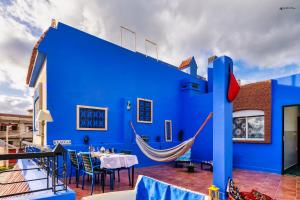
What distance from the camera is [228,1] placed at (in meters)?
4.53

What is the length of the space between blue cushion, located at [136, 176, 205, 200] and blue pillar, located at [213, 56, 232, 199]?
1316mm

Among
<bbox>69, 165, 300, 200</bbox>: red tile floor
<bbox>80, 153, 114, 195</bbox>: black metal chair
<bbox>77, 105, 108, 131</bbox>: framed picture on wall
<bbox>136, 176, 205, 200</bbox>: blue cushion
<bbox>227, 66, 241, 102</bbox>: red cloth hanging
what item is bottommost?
<bbox>69, 165, 300, 200</bbox>: red tile floor

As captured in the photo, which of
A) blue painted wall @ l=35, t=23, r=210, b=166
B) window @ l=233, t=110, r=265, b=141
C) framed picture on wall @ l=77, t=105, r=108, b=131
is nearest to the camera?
blue painted wall @ l=35, t=23, r=210, b=166

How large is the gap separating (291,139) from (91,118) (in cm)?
715

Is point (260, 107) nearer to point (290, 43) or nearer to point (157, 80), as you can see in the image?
point (290, 43)

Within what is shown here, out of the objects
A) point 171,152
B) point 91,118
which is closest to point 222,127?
point 171,152

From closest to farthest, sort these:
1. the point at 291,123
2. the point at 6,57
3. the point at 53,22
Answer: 1. the point at 53,22
2. the point at 6,57
3. the point at 291,123

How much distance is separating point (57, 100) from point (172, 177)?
146 inches

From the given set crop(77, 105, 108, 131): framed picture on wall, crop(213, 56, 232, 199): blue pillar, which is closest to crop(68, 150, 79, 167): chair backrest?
crop(77, 105, 108, 131): framed picture on wall

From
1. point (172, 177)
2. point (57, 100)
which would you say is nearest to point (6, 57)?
point (57, 100)

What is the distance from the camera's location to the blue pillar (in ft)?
9.16

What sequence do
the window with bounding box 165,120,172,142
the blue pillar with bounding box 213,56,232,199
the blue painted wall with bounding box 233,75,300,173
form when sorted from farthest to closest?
1. the window with bounding box 165,120,172,142
2. the blue painted wall with bounding box 233,75,300,173
3. the blue pillar with bounding box 213,56,232,199

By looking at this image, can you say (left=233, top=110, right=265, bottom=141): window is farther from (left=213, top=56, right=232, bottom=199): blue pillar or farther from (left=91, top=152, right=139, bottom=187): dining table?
Answer: (left=91, top=152, right=139, bottom=187): dining table

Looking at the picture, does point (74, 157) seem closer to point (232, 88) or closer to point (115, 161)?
point (115, 161)
